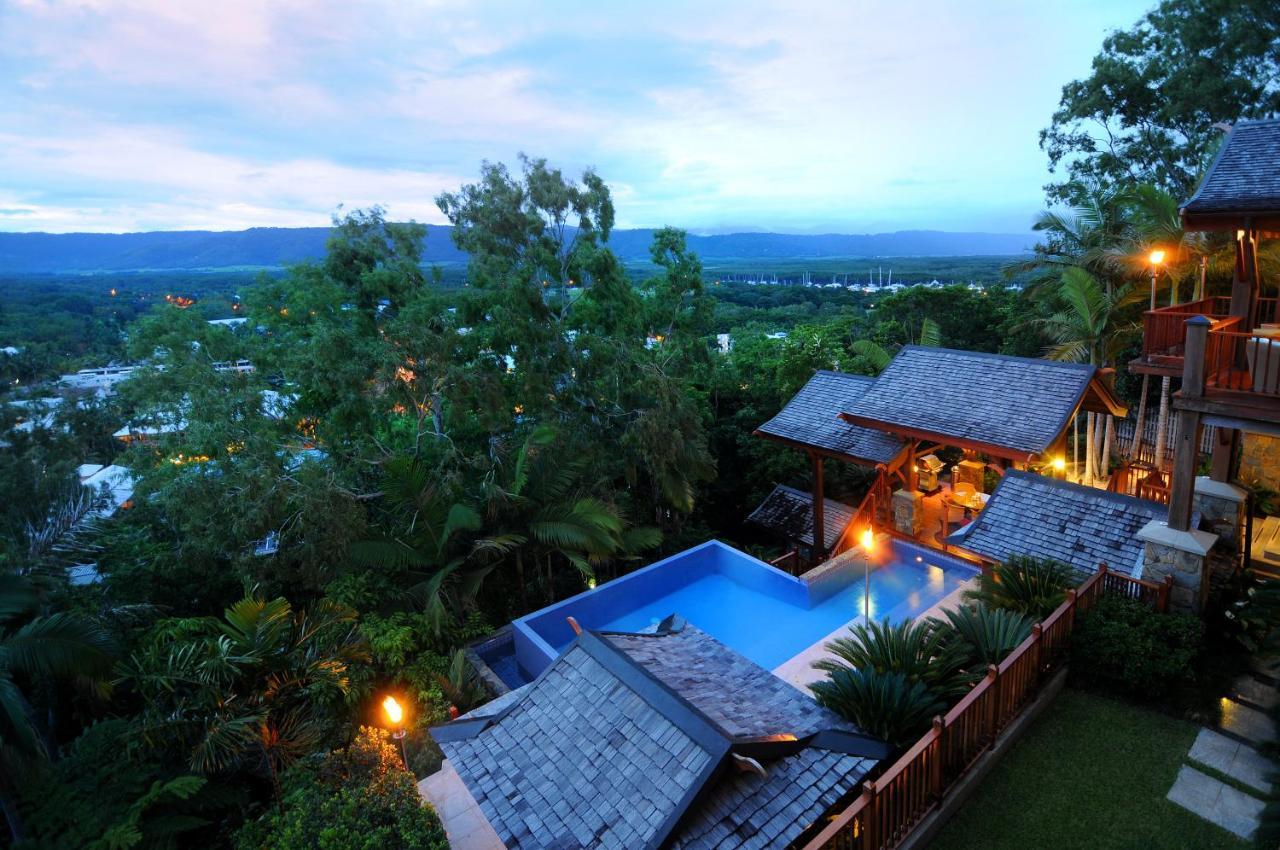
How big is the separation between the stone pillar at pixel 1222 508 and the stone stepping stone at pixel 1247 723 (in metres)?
2.56

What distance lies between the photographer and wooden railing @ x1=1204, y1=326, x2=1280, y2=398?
21.9 feet

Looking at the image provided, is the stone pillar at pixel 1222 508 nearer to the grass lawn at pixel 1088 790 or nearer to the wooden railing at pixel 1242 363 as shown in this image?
the wooden railing at pixel 1242 363

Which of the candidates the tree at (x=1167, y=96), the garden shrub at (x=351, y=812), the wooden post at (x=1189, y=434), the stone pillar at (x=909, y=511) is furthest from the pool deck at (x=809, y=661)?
the tree at (x=1167, y=96)

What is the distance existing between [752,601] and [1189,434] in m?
7.18

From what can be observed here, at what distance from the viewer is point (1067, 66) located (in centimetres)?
2128

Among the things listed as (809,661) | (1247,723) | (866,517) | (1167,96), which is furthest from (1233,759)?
(1167,96)

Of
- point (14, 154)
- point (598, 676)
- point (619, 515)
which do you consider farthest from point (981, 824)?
point (14, 154)

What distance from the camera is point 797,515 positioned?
47.3ft

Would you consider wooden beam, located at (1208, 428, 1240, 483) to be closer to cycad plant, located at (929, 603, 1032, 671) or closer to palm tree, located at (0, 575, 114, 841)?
cycad plant, located at (929, 603, 1032, 671)

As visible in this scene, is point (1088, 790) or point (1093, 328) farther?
point (1093, 328)

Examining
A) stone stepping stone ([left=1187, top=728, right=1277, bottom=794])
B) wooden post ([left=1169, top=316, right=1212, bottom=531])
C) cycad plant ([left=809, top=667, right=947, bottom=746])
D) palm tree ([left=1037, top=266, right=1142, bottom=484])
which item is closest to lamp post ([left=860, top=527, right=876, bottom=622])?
cycad plant ([left=809, top=667, right=947, bottom=746])

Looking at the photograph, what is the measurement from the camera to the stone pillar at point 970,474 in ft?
42.1

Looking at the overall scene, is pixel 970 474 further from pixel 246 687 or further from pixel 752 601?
pixel 246 687

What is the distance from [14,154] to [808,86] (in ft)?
82.7
